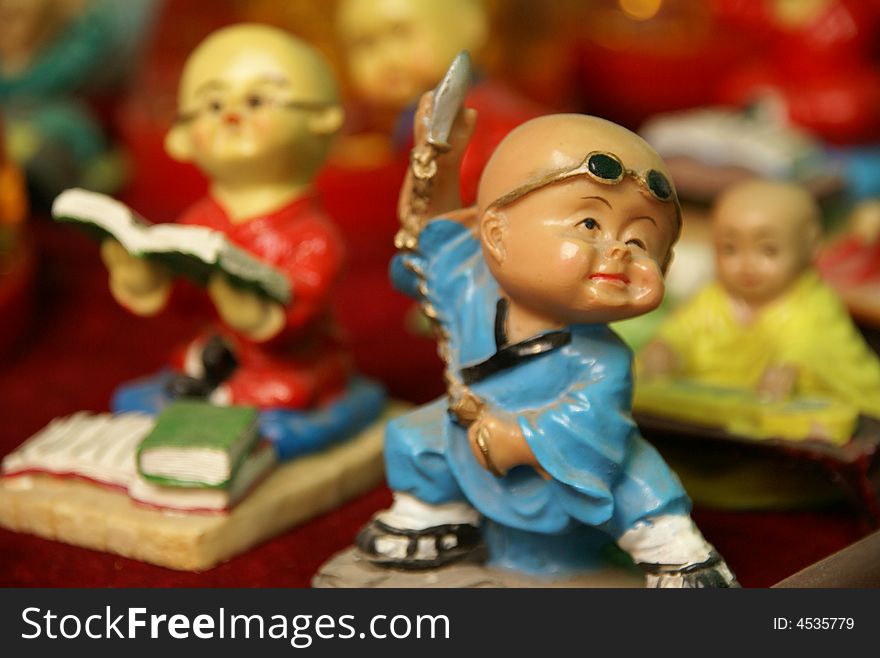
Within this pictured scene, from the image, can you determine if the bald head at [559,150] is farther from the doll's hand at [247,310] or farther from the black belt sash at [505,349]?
the doll's hand at [247,310]

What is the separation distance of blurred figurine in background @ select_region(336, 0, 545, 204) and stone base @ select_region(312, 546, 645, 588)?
0.93m

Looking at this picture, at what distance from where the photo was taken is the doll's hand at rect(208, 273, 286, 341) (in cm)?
200

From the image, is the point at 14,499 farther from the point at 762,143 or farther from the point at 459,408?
the point at 762,143

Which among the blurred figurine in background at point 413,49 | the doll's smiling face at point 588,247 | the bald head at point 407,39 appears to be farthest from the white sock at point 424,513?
the bald head at point 407,39

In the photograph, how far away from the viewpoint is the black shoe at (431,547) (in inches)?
71.4

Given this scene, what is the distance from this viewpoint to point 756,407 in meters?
2.04

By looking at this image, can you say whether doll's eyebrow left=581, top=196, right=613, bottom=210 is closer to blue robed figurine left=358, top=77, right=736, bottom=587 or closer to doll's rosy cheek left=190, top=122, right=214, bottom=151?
blue robed figurine left=358, top=77, right=736, bottom=587

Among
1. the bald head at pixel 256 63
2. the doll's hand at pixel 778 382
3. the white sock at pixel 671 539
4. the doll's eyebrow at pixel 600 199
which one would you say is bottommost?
the white sock at pixel 671 539

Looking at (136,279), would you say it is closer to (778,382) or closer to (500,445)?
(500,445)

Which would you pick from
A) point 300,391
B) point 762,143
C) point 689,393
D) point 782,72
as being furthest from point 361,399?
point 782,72

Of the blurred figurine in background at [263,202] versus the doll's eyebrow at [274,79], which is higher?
the doll's eyebrow at [274,79]

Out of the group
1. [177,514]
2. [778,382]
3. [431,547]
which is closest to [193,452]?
[177,514]

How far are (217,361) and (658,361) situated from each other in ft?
2.07

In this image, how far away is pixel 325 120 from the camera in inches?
81.9
